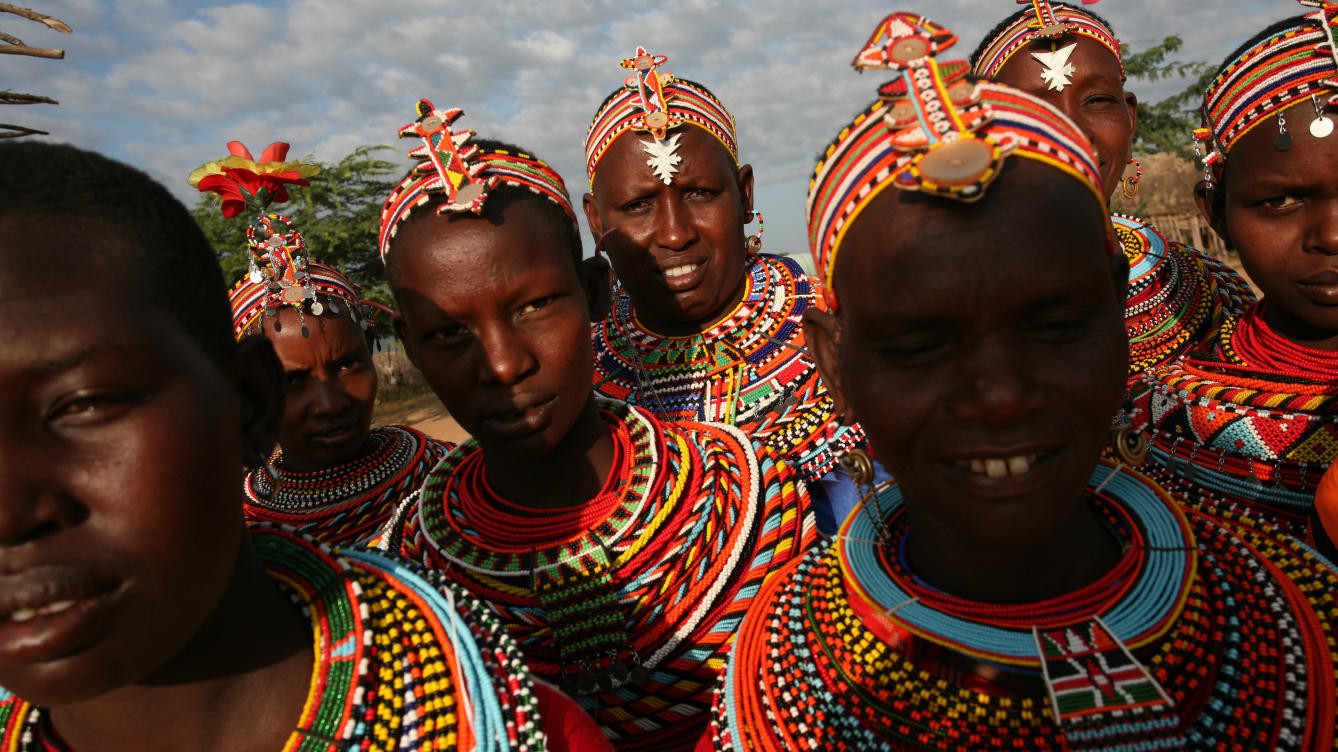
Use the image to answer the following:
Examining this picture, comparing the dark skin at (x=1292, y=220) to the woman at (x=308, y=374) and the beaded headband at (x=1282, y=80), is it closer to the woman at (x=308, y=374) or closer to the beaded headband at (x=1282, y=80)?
the beaded headband at (x=1282, y=80)

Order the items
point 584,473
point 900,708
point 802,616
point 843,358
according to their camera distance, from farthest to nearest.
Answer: point 584,473
point 802,616
point 843,358
point 900,708

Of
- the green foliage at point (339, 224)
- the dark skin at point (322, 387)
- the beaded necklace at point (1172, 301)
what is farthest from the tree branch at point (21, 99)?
the green foliage at point (339, 224)

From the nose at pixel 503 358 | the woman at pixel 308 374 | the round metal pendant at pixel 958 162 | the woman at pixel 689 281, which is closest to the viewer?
the round metal pendant at pixel 958 162

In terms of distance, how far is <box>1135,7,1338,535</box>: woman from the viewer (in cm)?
219

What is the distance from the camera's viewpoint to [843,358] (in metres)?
1.67

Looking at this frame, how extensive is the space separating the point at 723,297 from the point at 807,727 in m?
2.41

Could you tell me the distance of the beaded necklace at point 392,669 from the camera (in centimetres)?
147

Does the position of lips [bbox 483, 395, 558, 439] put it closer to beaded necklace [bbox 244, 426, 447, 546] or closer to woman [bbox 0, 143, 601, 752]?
woman [bbox 0, 143, 601, 752]

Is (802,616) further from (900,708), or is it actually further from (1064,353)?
(1064,353)

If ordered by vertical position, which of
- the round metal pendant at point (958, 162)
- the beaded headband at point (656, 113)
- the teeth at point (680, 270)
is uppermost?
the beaded headband at point (656, 113)

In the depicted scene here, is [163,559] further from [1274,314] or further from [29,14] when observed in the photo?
[1274,314]

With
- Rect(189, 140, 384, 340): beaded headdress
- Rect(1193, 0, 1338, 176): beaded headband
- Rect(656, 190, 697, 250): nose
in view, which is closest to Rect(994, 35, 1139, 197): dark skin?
Rect(1193, 0, 1338, 176): beaded headband

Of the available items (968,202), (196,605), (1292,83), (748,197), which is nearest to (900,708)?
(968,202)

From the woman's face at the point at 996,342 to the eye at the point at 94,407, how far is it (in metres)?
1.26
